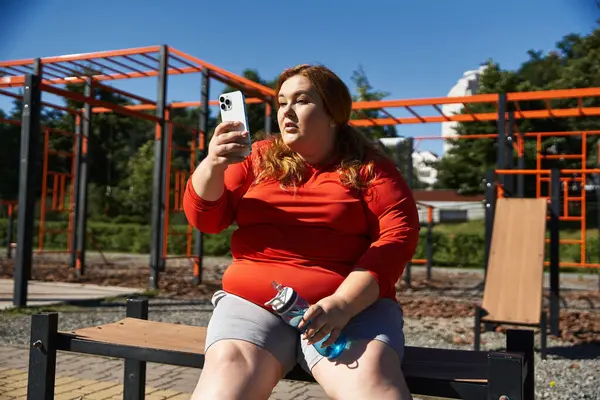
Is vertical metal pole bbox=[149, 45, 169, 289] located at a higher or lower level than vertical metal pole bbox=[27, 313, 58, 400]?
higher

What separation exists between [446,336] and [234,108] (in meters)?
3.87

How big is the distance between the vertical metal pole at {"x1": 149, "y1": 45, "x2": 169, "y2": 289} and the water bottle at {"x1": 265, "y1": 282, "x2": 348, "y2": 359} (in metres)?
6.09

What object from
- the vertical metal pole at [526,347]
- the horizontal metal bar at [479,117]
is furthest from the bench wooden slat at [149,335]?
the horizontal metal bar at [479,117]

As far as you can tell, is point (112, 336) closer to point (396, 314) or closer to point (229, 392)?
point (229, 392)

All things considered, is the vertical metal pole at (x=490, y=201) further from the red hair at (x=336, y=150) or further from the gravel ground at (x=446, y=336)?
the red hair at (x=336, y=150)

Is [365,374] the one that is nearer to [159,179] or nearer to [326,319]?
[326,319]

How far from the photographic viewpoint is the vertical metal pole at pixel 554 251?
479 cm

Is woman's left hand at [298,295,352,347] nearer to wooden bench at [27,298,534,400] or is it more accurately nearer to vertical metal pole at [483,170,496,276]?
wooden bench at [27,298,534,400]

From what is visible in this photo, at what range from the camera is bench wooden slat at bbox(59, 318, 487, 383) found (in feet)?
4.88

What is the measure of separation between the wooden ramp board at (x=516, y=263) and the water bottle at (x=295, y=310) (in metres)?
2.99

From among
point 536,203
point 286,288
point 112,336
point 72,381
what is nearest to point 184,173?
point 536,203

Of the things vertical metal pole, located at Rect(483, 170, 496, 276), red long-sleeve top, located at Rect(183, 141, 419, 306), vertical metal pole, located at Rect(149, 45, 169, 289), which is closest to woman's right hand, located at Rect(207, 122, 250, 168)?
red long-sleeve top, located at Rect(183, 141, 419, 306)

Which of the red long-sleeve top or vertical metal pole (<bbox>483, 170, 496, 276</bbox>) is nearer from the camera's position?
the red long-sleeve top

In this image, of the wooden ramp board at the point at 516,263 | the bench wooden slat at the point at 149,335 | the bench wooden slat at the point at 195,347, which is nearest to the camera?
the bench wooden slat at the point at 195,347
